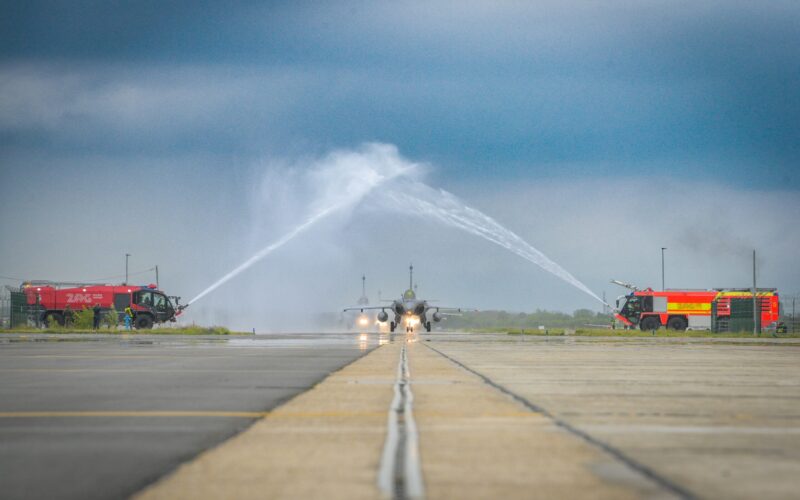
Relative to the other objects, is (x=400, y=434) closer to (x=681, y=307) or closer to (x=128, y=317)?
(x=128, y=317)

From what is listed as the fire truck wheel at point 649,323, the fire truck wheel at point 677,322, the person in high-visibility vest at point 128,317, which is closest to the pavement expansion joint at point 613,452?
the person in high-visibility vest at point 128,317

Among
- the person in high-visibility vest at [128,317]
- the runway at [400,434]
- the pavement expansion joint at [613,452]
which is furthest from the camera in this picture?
the person in high-visibility vest at [128,317]

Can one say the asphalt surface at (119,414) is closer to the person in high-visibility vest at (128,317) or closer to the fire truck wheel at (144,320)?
the person in high-visibility vest at (128,317)

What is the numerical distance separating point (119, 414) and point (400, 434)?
4.77 m

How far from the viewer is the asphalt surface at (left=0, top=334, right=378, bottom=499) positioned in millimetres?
8172

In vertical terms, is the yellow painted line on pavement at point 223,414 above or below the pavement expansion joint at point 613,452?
below

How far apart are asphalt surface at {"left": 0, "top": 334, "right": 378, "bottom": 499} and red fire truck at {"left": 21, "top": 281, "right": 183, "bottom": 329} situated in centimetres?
4716

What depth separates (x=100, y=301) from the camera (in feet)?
240

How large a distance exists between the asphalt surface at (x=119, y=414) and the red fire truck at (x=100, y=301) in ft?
155

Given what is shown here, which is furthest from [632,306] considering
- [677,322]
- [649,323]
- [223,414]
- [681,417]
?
[223,414]

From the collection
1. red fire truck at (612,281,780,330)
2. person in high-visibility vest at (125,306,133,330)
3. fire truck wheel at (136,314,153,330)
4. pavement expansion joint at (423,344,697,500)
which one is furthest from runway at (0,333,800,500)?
red fire truck at (612,281,780,330)

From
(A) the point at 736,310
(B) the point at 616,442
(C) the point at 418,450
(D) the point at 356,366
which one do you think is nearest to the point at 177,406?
(C) the point at 418,450

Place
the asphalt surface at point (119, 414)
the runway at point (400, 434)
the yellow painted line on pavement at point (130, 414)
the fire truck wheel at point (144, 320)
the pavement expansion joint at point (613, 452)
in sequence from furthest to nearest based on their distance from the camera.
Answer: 1. the fire truck wheel at point (144, 320)
2. the yellow painted line on pavement at point (130, 414)
3. the asphalt surface at point (119, 414)
4. the runway at point (400, 434)
5. the pavement expansion joint at point (613, 452)

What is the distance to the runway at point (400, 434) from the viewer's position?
300 inches
